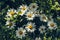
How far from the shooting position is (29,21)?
3.78 m

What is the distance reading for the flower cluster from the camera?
372 centimetres

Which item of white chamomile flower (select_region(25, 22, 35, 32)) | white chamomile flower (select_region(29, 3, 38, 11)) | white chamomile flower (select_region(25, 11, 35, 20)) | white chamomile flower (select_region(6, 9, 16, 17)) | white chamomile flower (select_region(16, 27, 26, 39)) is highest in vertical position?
white chamomile flower (select_region(29, 3, 38, 11))

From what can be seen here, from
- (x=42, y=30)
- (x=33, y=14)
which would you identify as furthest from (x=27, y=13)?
(x=42, y=30)

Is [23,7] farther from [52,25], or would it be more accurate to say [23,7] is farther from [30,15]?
[52,25]

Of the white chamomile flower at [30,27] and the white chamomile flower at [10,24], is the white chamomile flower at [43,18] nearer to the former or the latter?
the white chamomile flower at [30,27]

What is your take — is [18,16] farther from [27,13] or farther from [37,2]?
[37,2]

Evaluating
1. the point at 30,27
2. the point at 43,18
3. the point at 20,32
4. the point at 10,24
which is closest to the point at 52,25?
the point at 43,18

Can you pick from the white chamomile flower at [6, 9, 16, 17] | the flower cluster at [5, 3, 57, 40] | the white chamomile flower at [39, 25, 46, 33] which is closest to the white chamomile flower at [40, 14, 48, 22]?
the flower cluster at [5, 3, 57, 40]

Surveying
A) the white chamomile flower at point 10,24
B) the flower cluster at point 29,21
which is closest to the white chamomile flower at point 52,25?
the flower cluster at point 29,21

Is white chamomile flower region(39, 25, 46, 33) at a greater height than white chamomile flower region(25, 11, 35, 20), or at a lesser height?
lesser

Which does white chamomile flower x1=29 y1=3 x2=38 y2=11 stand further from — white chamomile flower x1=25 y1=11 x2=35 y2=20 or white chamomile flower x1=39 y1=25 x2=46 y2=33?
white chamomile flower x1=39 y1=25 x2=46 y2=33

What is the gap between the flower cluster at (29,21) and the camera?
3723 millimetres

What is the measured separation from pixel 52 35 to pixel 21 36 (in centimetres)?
47

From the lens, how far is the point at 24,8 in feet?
12.6
